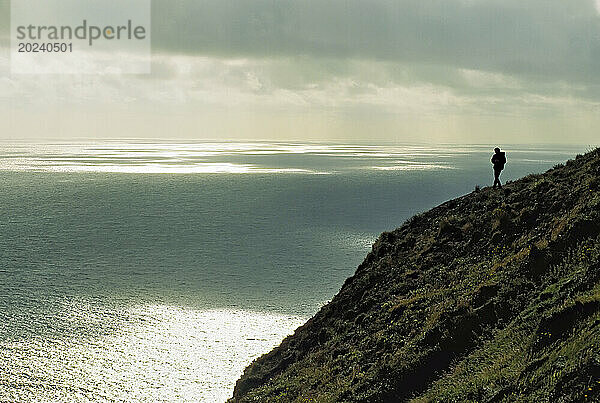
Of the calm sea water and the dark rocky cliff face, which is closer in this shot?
the dark rocky cliff face

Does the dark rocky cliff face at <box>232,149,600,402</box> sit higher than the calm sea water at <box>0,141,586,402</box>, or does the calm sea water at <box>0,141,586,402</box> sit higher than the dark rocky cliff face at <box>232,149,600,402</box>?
the dark rocky cliff face at <box>232,149,600,402</box>

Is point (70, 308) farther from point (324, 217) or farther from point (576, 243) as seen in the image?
point (324, 217)

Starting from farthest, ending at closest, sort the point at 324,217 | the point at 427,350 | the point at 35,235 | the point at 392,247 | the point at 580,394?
1. the point at 324,217
2. the point at 35,235
3. the point at 392,247
4. the point at 427,350
5. the point at 580,394

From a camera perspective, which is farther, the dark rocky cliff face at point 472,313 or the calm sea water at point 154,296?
the calm sea water at point 154,296

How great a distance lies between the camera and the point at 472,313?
23344mm

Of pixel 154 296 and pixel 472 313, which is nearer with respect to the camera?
pixel 472 313

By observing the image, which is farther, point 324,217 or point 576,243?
point 324,217

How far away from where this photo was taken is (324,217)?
561ft

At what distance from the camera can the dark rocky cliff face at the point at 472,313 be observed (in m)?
16.6

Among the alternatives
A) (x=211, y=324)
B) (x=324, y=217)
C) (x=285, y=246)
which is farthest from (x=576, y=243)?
(x=324, y=217)

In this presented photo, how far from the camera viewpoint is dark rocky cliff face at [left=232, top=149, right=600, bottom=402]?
54.3 feet

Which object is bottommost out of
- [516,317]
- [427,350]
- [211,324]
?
[211,324]

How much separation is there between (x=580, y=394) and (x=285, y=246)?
11030 cm

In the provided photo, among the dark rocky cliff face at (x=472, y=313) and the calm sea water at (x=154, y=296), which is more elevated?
the dark rocky cliff face at (x=472, y=313)
